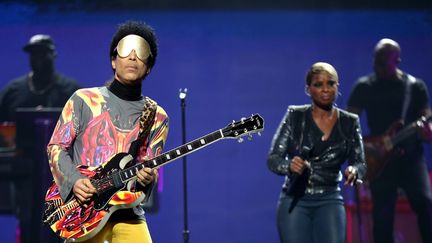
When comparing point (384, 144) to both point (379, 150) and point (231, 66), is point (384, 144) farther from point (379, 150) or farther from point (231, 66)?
point (231, 66)

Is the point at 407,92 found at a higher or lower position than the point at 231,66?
lower

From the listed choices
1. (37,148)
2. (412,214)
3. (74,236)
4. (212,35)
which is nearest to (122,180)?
(74,236)

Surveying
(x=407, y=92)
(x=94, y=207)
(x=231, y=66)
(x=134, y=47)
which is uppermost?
(x=231, y=66)

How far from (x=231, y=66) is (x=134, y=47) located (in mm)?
3253

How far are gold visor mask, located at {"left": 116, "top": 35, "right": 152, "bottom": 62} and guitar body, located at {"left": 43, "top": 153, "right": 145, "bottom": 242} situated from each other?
0.59 meters

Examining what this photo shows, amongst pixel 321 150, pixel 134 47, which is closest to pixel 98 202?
pixel 134 47

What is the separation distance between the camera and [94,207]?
13.1 feet

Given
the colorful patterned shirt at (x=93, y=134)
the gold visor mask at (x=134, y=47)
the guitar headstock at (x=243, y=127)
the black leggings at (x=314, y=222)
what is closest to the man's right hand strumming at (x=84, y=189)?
the colorful patterned shirt at (x=93, y=134)

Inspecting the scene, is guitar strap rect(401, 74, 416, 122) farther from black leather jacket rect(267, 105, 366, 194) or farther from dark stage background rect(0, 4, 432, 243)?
black leather jacket rect(267, 105, 366, 194)

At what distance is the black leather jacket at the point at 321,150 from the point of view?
5.47 metres

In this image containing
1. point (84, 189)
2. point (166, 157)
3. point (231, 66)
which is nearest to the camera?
point (84, 189)

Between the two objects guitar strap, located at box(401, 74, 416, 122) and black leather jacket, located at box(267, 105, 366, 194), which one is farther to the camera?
guitar strap, located at box(401, 74, 416, 122)

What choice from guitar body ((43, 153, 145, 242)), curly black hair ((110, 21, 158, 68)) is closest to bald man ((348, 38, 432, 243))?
curly black hair ((110, 21, 158, 68))

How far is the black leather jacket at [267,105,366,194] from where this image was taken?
5.47m
